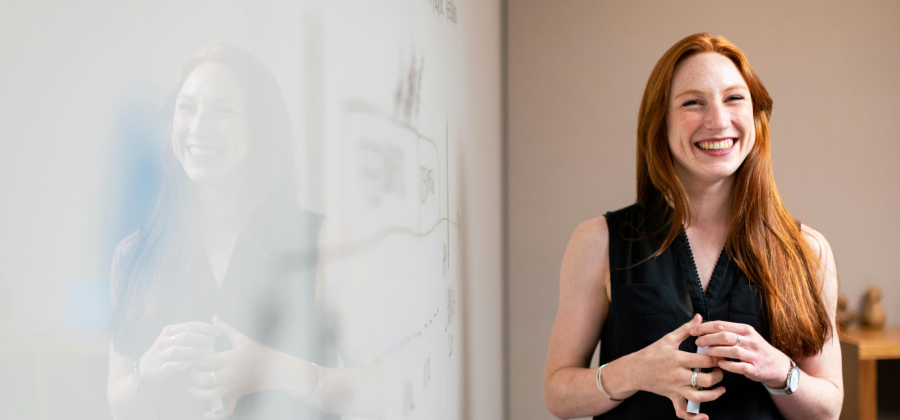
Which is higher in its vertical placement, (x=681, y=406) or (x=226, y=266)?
(x=226, y=266)

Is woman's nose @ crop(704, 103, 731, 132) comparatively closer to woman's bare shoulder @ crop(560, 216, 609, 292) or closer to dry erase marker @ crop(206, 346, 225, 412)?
woman's bare shoulder @ crop(560, 216, 609, 292)

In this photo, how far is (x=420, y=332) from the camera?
1.95 ft

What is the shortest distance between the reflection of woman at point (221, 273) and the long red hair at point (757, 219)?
104 cm

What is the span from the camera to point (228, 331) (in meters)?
0.22

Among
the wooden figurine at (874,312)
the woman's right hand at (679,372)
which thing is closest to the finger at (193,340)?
the woman's right hand at (679,372)

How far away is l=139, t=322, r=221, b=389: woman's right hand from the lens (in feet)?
0.59

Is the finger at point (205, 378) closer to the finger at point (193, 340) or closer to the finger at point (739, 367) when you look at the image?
the finger at point (193, 340)

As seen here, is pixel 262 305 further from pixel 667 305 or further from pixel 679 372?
pixel 667 305

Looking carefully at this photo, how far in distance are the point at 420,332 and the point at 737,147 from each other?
87 cm

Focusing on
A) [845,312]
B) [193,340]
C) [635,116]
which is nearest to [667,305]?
[193,340]

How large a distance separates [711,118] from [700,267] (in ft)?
0.98

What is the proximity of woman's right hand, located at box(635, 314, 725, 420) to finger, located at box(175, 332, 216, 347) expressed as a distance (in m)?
0.89

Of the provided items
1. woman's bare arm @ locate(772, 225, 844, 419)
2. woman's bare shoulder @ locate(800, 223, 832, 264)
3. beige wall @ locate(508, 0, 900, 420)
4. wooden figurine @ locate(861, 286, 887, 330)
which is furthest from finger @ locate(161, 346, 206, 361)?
wooden figurine @ locate(861, 286, 887, 330)

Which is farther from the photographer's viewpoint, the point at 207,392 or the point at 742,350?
the point at 742,350
